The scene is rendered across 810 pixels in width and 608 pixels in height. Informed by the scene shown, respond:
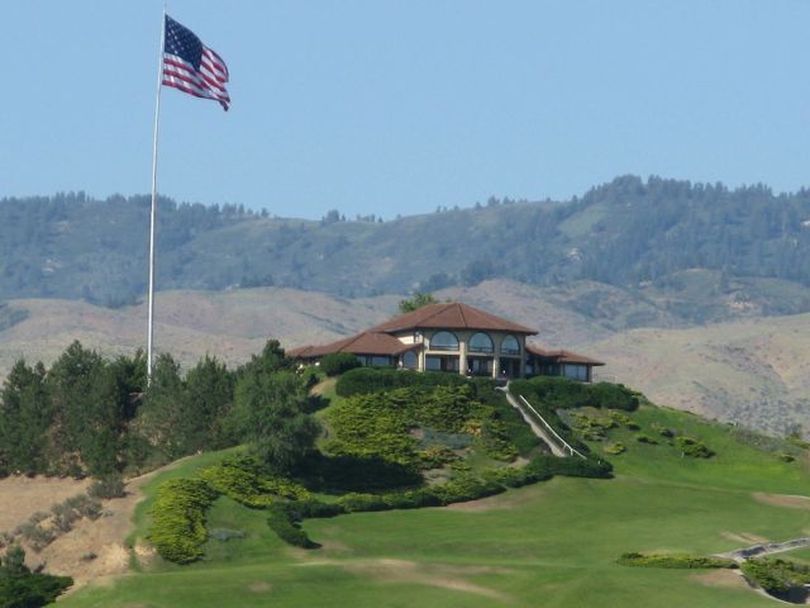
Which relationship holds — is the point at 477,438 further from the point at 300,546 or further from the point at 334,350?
the point at 300,546

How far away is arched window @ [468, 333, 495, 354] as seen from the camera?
440ft

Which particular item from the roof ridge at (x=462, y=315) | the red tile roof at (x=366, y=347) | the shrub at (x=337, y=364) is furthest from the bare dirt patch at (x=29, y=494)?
the roof ridge at (x=462, y=315)

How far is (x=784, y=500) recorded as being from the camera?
11375 cm

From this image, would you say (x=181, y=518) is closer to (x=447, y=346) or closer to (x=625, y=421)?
(x=625, y=421)

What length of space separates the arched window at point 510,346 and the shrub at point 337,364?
11.5 meters

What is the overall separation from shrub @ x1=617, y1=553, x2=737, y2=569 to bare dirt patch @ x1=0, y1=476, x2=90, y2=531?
33429 millimetres

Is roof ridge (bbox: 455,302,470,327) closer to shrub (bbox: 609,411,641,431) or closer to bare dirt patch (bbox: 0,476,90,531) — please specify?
shrub (bbox: 609,411,641,431)

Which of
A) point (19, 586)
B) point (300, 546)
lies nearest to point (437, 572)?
point (300, 546)

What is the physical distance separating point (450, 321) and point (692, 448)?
18.6 meters

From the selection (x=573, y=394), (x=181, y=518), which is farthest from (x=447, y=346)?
(x=181, y=518)

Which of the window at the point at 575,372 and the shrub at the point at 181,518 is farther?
the window at the point at 575,372

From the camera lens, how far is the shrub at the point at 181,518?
312 ft

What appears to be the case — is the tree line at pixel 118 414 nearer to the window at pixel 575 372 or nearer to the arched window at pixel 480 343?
the arched window at pixel 480 343

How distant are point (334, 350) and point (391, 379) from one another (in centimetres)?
885
